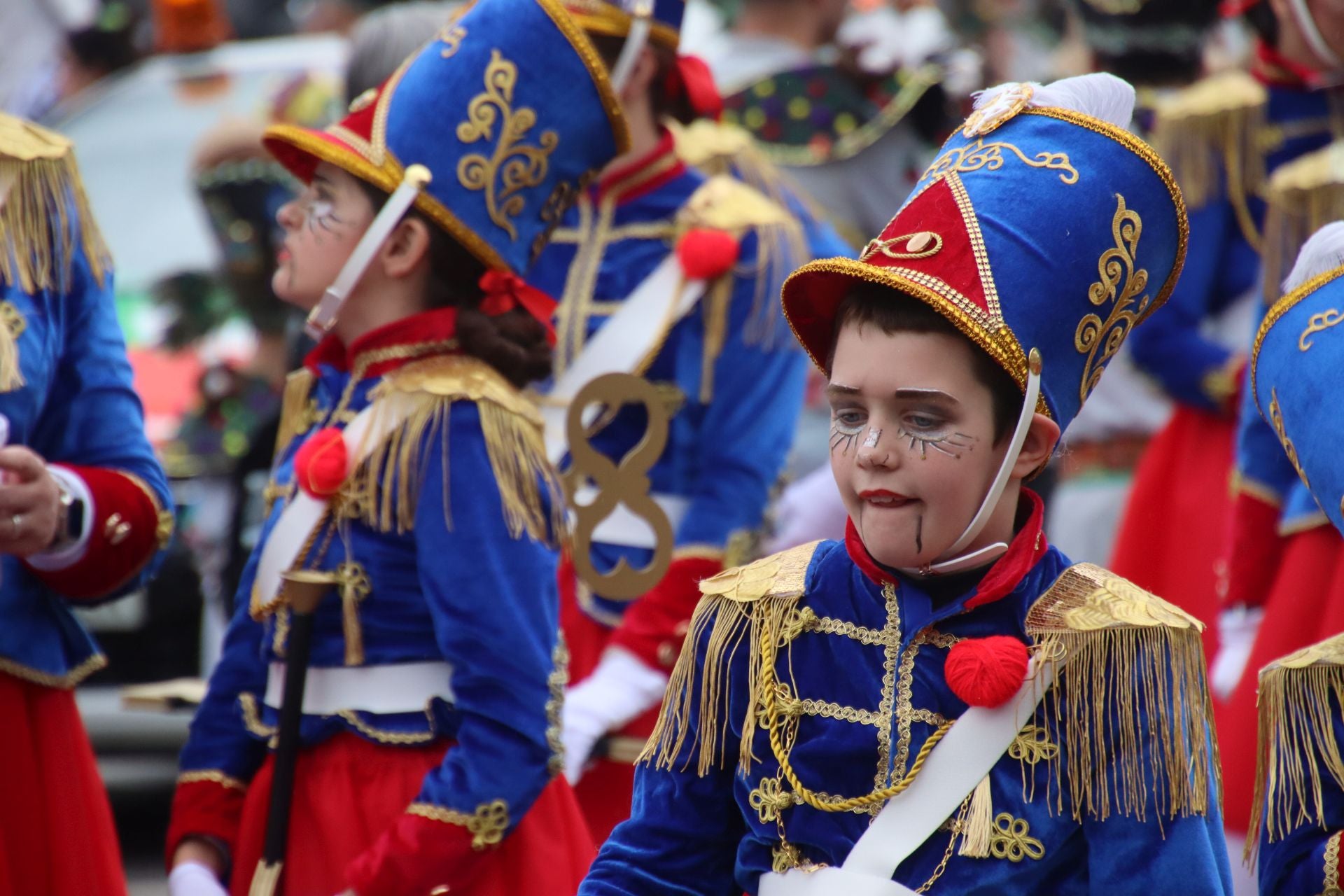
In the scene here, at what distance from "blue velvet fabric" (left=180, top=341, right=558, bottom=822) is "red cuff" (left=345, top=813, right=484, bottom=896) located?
5 centimetres

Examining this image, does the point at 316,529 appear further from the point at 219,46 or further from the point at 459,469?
the point at 219,46

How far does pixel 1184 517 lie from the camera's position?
5.80 metres

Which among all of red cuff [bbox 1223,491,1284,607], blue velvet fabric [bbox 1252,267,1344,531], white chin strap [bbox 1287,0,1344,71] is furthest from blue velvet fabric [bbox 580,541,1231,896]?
white chin strap [bbox 1287,0,1344,71]

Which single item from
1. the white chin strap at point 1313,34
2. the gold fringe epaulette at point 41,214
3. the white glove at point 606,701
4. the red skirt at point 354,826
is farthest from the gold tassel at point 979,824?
the white chin strap at point 1313,34

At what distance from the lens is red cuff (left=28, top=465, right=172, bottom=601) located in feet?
11.4

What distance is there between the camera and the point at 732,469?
464 centimetres

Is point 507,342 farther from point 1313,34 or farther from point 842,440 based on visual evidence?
point 1313,34

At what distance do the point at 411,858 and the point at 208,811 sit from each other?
0.51 meters

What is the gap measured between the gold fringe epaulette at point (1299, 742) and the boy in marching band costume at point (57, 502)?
6.35 feet

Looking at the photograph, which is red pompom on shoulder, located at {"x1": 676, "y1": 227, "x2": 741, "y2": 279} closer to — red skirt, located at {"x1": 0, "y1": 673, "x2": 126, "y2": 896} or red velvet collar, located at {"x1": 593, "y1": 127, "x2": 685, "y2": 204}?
red velvet collar, located at {"x1": 593, "y1": 127, "x2": 685, "y2": 204}

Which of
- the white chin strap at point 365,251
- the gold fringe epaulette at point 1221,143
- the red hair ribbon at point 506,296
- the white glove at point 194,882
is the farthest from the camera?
the gold fringe epaulette at point 1221,143

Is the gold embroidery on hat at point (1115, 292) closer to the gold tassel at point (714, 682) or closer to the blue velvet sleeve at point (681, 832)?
the gold tassel at point (714, 682)

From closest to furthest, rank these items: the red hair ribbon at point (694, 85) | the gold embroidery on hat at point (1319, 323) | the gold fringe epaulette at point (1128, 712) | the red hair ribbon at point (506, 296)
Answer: the gold fringe epaulette at point (1128, 712)
the gold embroidery on hat at point (1319, 323)
the red hair ribbon at point (506, 296)
the red hair ribbon at point (694, 85)

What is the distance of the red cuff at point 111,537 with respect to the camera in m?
3.48
